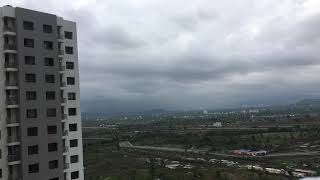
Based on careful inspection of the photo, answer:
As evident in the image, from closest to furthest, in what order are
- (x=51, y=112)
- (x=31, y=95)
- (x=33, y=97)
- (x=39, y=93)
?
(x=31, y=95), (x=33, y=97), (x=39, y=93), (x=51, y=112)

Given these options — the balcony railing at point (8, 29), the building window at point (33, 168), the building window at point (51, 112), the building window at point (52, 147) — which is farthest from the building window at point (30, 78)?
the building window at point (33, 168)

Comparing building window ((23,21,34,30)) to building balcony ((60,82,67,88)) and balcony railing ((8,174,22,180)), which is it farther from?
balcony railing ((8,174,22,180))

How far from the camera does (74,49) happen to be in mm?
46750

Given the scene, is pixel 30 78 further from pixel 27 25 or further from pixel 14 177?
pixel 14 177

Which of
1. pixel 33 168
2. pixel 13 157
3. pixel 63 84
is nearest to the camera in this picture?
pixel 13 157

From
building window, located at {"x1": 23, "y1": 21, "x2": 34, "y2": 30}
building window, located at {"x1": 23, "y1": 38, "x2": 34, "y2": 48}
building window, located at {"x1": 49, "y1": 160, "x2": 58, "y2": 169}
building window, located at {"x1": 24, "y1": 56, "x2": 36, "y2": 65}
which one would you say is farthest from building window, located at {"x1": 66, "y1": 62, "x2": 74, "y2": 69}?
building window, located at {"x1": 49, "y1": 160, "x2": 58, "y2": 169}

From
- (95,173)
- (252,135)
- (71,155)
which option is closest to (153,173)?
(95,173)

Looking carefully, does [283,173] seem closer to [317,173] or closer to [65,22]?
[317,173]

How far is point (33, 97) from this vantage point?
41281 mm

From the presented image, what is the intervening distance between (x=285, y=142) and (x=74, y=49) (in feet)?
381

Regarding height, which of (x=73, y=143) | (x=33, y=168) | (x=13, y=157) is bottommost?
(x=33, y=168)

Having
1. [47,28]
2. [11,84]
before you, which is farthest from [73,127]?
[47,28]

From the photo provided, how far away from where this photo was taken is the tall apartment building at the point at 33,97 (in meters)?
39.7

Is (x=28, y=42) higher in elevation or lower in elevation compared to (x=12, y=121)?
higher
